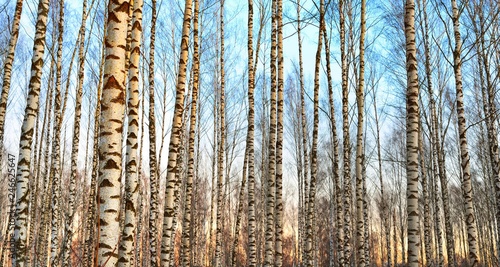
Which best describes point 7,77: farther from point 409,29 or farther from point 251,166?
point 409,29

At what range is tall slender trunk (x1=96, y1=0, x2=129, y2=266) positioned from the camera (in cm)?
282

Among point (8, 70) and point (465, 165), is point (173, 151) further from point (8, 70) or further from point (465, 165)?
point (465, 165)

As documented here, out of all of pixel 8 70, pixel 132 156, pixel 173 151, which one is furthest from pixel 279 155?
pixel 8 70

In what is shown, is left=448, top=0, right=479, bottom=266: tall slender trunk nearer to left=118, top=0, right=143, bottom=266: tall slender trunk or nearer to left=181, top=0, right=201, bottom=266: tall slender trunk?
left=181, top=0, right=201, bottom=266: tall slender trunk

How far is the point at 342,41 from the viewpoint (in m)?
9.28

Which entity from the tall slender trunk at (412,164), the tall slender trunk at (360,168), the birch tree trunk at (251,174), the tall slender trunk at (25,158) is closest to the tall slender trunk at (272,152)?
the birch tree trunk at (251,174)

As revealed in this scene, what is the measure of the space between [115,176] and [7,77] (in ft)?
15.4

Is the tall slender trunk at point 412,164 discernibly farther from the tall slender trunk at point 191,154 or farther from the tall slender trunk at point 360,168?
the tall slender trunk at point 191,154

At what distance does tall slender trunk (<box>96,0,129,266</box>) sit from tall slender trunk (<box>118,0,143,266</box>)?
2.96 feet

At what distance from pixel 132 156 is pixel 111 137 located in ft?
7.48

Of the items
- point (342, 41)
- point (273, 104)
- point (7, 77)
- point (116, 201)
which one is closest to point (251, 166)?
point (273, 104)

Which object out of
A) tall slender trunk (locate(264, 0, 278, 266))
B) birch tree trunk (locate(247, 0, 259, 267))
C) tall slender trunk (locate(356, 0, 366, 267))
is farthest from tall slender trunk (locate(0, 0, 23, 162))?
tall slender trunk (locate(356, 0, 366, 267))

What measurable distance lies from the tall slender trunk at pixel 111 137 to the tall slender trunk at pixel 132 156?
90cm

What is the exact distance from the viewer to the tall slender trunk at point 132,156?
3809 mm
